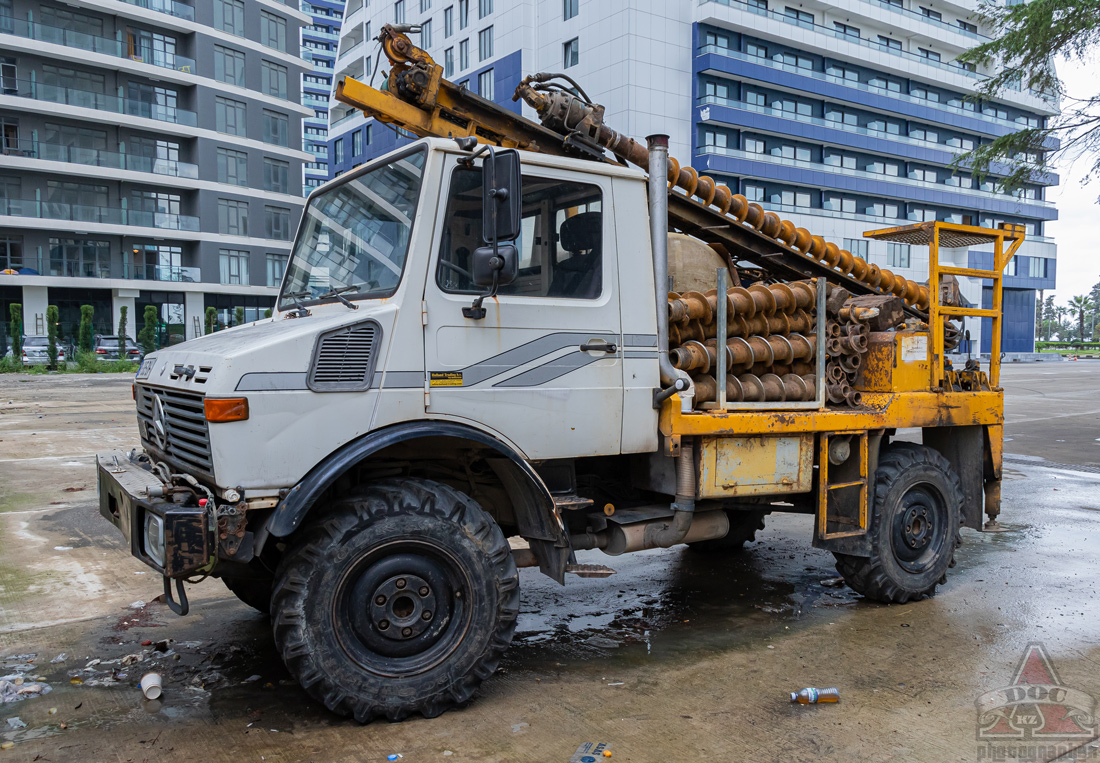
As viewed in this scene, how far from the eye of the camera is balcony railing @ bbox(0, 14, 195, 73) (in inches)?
1640

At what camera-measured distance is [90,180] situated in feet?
147

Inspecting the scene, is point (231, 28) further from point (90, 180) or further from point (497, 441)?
point (497, 441)

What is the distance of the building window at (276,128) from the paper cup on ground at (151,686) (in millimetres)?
50044

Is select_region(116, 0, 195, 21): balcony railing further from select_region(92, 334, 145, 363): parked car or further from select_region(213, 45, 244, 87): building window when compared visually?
select_region(92, 334, 145, 363): parked car

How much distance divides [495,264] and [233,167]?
49.1 meters

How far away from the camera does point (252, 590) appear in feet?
17.6

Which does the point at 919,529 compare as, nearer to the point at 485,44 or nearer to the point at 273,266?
the point at 485,44

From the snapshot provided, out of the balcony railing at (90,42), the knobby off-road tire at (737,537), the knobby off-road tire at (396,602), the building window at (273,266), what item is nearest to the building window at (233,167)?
the building window at (273,266)

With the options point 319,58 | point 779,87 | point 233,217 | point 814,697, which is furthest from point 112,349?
point 319,58

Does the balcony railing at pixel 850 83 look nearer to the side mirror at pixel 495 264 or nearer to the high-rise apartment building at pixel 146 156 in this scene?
the high-rise apartment building at pixel 146 156

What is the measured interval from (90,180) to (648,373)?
156ft

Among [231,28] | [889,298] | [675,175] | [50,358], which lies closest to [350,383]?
[675,175]

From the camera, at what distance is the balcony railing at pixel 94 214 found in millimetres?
42531

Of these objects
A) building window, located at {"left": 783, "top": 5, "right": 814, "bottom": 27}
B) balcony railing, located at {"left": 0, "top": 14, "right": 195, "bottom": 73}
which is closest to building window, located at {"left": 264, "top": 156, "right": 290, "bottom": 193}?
balcony railing, located at {"left": 0, "top": 14, "right": 195, "bottom": 73}
